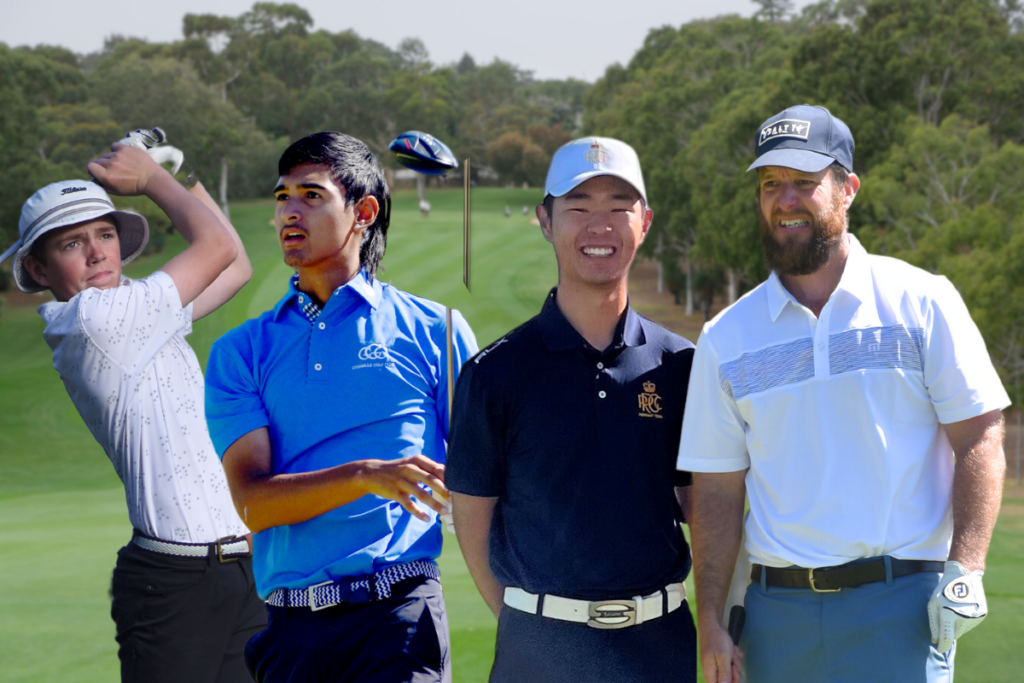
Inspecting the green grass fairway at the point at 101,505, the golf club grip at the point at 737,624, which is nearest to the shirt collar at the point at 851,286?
the golf club grip at the point at 737,624

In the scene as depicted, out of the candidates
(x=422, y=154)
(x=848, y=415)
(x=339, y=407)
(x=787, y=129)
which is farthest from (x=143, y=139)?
(x=848, y=415)

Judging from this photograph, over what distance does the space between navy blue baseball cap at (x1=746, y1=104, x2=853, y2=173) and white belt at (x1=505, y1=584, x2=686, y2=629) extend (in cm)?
136

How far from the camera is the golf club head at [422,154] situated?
3.66 meters

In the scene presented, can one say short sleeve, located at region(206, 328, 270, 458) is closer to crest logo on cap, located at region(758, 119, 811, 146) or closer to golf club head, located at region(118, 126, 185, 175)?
→ golf club head, located at region(118, 126, 185, 175)

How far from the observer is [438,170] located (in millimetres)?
3707

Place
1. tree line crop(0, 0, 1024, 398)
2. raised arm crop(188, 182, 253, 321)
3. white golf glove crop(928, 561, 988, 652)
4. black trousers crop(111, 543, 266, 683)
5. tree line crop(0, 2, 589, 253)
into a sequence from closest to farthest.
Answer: white golf glove crop(928, 561, 988, 652) < black trousers crop(111, 543, 266, 683) < raised arm crop(188, 182, 253, 321) < tree line crop(0, 0, 1024, 398) < tree line crop(0, 2, 589, 253)

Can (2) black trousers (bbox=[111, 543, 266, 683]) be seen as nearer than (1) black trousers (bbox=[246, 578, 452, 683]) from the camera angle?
No

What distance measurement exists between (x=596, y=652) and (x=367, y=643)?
0.71 metres

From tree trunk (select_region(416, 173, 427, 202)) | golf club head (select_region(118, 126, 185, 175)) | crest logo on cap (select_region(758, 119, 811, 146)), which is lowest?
tree trunk (select_region(416, 173, 427, 202))

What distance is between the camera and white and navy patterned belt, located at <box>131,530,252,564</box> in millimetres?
4258

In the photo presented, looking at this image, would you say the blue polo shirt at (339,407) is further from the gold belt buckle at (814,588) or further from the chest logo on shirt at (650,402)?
the gold belt buckle at (814,588)

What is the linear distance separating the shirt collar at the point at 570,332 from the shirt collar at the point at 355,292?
2.11 ft

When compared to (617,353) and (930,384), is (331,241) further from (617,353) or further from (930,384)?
(930,384)

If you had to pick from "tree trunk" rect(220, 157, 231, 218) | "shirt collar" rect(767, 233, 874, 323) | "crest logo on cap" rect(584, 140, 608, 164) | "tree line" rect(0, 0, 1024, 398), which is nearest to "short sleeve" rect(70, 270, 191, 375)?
"crest logo on cap" rect(584, 140, 608, 164)
